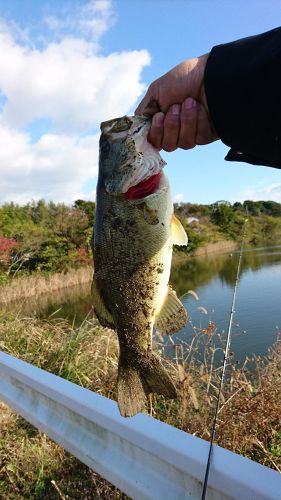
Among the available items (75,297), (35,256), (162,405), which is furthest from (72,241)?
(162,405)

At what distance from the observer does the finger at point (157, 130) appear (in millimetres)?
1696

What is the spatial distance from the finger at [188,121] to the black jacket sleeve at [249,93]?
125mm

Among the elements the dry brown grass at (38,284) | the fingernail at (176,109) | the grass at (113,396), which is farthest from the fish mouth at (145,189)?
the dry brown grass at (38,284)

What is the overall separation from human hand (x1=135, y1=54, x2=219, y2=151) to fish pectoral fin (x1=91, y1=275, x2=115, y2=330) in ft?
2.15

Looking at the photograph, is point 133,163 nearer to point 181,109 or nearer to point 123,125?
point 123,125

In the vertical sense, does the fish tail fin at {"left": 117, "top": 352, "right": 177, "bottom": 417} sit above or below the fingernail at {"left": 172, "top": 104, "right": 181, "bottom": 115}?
below

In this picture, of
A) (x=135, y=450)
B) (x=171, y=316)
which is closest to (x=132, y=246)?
(x=171, y=316)

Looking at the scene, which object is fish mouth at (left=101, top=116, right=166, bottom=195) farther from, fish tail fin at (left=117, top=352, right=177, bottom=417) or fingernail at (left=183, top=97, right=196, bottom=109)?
fish tail fin at (left=117, top=352, right=177, bottom=417)

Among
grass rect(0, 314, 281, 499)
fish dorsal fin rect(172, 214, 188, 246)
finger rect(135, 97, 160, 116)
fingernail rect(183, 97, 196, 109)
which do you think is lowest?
grass rect(0, 314, 281, 499)

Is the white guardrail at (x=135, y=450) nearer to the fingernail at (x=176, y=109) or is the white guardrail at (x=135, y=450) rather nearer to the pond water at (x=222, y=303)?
the fingernail at (x=176, y=109)

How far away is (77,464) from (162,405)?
122 cm

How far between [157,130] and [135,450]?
4.72ft

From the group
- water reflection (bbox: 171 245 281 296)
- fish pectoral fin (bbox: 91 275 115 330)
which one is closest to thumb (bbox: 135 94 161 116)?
fish pectoral fin (bbox: 91 275 115 330)

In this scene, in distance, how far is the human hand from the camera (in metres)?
1.61
